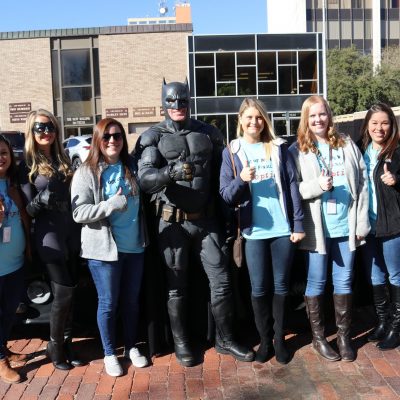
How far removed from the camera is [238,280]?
3938mm

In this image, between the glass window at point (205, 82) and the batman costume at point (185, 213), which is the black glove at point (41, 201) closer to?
the batman costume at point (185, 213)

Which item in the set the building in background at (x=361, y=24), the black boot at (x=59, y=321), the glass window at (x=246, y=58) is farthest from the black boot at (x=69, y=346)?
the building in background at (x=361, y=24)

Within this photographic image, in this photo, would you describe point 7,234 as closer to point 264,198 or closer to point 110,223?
point 110,223

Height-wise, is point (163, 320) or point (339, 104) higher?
point (339, 104)

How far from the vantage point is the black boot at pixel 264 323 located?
371 centimetres

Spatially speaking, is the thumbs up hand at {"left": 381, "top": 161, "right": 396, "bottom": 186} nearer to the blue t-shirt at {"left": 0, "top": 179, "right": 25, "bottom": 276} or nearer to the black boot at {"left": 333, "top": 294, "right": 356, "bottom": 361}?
the black boot at {"left": 333, "top": 294, "right": 356, "bottom": 361}

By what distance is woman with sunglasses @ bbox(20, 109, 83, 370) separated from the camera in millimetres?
3512

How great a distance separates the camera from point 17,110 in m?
30.2

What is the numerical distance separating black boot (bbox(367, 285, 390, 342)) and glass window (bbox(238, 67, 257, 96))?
2517cm

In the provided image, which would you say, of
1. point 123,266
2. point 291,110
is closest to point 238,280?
point 123,266

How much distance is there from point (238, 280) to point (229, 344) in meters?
0.50

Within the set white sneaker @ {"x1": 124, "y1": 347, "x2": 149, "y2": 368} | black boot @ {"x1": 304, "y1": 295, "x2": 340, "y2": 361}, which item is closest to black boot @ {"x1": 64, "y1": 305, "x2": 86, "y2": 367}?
white sneaker @ {"x1": 124, "y1": 347, "x2": 149, "y2": 368}

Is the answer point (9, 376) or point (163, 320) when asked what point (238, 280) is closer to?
point (163, 320)

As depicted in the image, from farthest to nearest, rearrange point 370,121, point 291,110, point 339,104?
point 339,104 → point 291,110 → point 370,121
